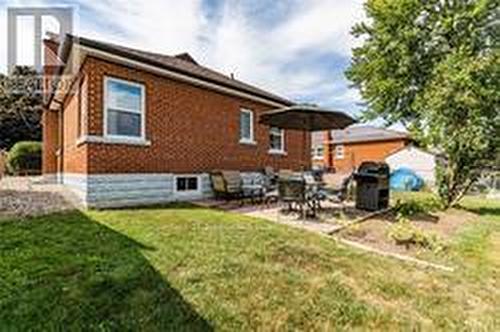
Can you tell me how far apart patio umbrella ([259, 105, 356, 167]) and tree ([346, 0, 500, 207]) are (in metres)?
5.62

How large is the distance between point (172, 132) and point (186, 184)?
5.67 ft

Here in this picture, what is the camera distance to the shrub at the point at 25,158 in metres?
25.4

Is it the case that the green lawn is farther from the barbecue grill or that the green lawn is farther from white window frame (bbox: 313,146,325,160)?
white window frame (bbox: 313,146,325,160)

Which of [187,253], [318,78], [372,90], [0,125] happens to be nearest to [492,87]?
[372,90]

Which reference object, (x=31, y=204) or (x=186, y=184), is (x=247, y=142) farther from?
(x=31, y=204)

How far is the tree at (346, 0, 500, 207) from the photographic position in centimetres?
1390

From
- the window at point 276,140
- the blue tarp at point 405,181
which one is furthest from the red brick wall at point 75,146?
the blue tarp at point 405,181

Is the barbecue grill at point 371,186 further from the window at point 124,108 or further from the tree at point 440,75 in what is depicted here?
the window at point 124,108

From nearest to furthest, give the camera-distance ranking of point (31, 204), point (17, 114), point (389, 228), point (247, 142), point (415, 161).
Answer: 1. point (389, 228)
2. point (31, 204)
3. point (247, 142)
4. point (415, 161)
5. point (17, 114)

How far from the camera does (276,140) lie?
56.0 ft

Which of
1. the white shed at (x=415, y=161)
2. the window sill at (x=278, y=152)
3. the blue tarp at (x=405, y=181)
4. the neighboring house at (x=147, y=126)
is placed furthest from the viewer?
the white shed at (x=415, y=161)

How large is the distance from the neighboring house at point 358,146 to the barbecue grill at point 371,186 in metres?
26.8

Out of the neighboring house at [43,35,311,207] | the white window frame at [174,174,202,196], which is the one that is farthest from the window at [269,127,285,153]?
the white window frame at [174,174,202,196]

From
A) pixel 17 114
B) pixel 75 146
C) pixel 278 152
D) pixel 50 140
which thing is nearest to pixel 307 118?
pixel 278 152
